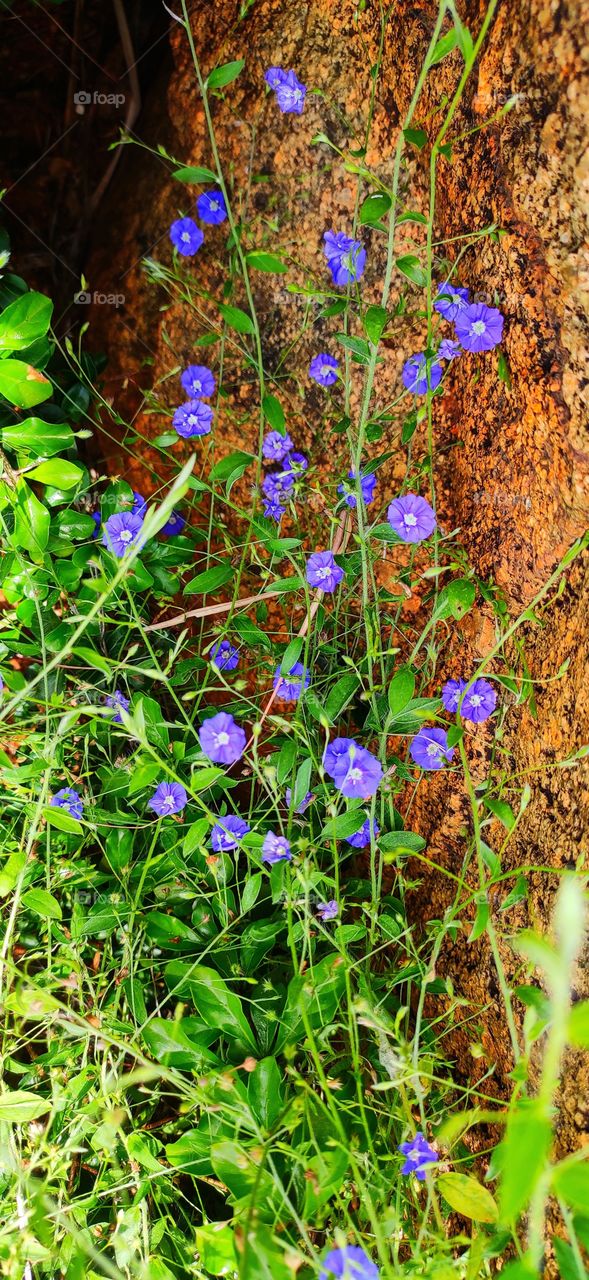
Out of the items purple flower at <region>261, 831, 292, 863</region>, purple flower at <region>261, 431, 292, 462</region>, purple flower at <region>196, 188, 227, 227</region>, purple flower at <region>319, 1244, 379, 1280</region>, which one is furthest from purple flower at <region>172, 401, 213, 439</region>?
purple flower at <region>319, 1244, 379, 1280</region>

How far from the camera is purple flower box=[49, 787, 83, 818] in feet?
4.66

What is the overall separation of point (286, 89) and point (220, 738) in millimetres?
1031

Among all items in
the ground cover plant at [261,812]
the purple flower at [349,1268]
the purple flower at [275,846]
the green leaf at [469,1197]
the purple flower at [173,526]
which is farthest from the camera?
the purple flower at [173,526]

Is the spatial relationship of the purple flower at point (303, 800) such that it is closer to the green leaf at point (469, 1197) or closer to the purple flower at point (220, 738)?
the purple flower at point (220, 738)

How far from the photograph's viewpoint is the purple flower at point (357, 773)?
1212 millimetres

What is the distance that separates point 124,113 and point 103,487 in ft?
2.93

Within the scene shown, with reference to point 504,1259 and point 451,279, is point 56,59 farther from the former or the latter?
point 504,1259

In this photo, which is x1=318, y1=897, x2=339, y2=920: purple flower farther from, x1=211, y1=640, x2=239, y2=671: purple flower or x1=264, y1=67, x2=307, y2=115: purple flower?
x1=264, y1=67, x2=307, y2=115: purple flower

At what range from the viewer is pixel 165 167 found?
1775mm

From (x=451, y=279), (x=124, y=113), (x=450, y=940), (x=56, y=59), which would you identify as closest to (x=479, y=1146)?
(x=450, y=940)

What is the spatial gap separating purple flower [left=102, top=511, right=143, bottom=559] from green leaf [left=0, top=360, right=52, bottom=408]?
0.70 ft

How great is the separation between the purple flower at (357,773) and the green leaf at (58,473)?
2.01 ft

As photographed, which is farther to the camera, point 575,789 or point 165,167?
point 165,167

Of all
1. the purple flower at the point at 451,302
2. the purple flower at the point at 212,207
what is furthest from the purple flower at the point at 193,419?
the purple flower at the point at 451,302
